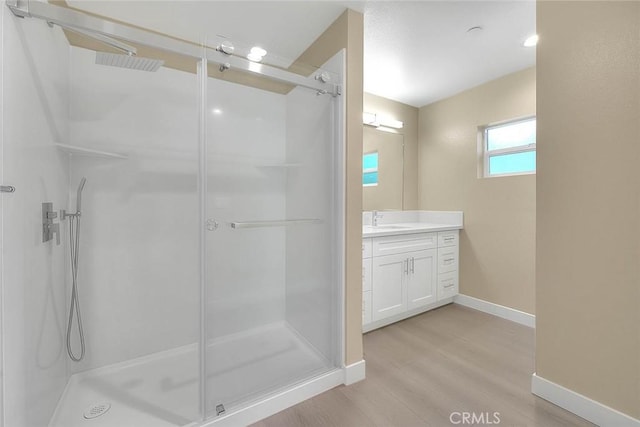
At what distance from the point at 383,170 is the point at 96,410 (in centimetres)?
310

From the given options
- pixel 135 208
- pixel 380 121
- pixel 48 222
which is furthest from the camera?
pixel 380 121

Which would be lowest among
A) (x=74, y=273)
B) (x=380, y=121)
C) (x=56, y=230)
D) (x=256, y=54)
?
(x=74, y=273)

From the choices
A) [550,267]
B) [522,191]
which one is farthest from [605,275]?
[522,191]

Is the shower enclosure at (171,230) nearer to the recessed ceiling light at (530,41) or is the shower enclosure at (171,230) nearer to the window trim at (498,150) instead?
the recessed ceiling light at (530,41)

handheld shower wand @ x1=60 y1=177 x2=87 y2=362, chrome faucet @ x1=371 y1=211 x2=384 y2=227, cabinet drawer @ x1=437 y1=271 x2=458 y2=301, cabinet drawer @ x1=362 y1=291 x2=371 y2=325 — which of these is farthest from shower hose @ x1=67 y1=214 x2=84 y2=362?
cabinet drawer @ x1=437 y1=271 x2=458 y2=301

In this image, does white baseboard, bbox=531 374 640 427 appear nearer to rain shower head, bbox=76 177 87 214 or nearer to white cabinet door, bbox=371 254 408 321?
white cabinet door, bbox=371 254 408 321

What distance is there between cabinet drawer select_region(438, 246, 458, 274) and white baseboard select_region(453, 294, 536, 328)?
1.18 ft

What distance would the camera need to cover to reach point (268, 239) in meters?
1.90

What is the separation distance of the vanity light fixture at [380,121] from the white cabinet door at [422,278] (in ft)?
4.92

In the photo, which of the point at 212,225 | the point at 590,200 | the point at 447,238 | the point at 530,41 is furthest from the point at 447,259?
the point at 212,225

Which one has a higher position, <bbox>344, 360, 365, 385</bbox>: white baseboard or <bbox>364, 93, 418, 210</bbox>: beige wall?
<bbox>364, 93, 418, 210</bbox>: beige wall

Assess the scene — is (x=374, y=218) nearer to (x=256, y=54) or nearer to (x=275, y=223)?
(x=275, y=223)

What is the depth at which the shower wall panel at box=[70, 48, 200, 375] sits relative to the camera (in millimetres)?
1747

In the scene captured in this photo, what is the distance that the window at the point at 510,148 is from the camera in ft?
8.61
